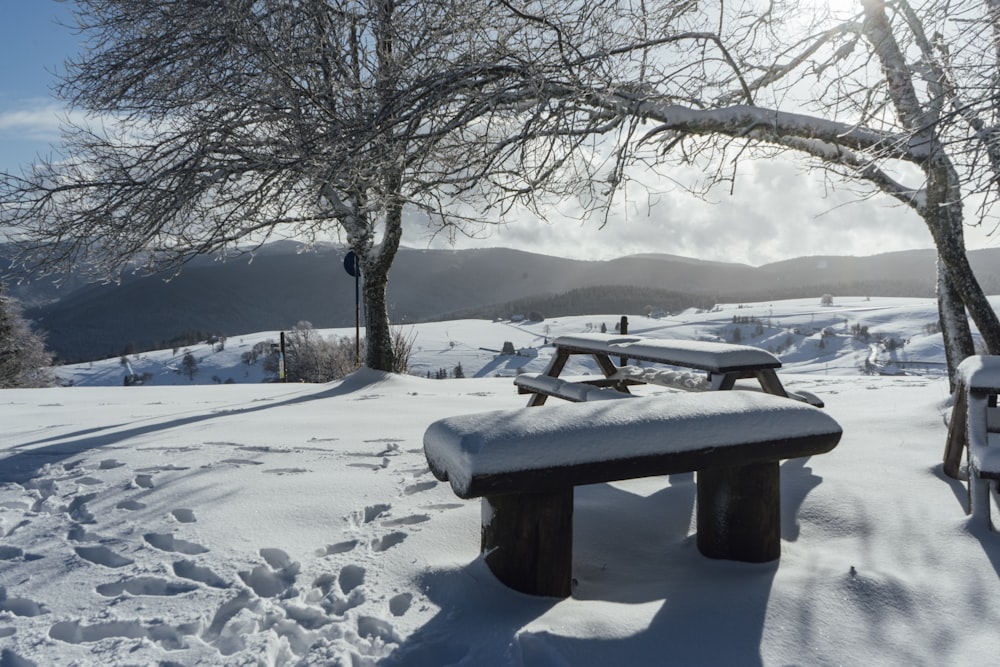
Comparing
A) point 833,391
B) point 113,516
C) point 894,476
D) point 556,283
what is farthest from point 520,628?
point 556,283

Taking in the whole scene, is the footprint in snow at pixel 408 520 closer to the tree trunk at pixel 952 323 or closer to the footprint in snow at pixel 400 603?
the footprint in snow at pixel 400 603

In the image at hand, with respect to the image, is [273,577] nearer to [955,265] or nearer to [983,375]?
[983,375]

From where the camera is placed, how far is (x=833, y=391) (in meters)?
7.03

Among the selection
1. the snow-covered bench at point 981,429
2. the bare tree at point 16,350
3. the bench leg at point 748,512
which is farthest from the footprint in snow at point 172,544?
the bare tree at point 16,350

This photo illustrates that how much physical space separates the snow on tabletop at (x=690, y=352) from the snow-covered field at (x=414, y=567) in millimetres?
667

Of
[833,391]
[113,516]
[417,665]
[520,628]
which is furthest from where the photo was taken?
[833,391]

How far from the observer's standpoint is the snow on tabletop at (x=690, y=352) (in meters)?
3.45

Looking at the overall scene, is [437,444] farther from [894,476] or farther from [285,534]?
[894,476]

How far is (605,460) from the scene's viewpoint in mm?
1886

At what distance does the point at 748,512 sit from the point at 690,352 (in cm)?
148

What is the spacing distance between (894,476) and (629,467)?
85.5 inches

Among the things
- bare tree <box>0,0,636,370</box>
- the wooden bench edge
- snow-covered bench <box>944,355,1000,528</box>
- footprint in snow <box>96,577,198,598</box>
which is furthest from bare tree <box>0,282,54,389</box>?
snow-covered bench <box>944,355,1000,528</box>

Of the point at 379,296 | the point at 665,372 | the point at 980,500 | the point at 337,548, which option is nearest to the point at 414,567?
the point at 337,548

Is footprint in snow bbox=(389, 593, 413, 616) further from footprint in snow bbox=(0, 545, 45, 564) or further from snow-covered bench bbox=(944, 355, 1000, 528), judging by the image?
snow-covered bench bbox=(944, 355, 1000, 528)
